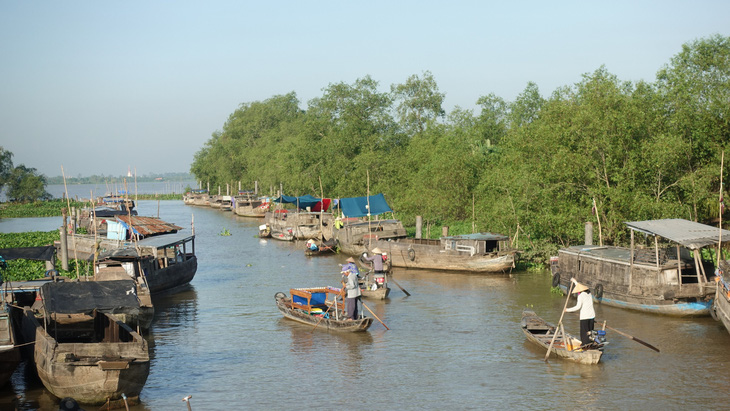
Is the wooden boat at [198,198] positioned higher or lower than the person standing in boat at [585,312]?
higher

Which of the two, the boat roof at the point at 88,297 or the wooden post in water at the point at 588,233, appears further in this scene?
the wooden post in water at the point at 588,233

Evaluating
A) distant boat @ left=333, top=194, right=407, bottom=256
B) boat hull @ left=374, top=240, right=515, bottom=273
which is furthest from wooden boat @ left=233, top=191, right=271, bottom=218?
boat hull @ left=374, top=240, right=515, bottom=273

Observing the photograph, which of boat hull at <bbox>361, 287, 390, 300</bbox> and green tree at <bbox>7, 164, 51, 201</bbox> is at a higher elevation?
green tree at <bbox>7, 164, 51, 201</bbox>

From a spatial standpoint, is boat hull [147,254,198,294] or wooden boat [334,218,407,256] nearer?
boat hull [147,254,198,294]

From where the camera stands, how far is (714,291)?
20.1 m

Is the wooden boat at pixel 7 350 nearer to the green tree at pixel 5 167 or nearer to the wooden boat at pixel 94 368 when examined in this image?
the wooden boat at pixel 94 368

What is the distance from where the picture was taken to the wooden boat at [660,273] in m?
20.2

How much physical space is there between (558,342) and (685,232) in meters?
6.48

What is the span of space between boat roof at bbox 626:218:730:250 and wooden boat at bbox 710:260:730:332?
86cm

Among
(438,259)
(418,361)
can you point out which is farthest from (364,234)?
(418,361)

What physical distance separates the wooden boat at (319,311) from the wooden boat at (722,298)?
9415 millimetres

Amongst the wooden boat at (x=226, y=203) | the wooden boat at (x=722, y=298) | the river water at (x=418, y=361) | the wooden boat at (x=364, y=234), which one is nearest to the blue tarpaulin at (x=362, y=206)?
the wooden boat at (x=364, y=234)

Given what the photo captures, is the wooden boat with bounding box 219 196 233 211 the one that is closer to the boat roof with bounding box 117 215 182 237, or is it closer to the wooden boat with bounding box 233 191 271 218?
the wooden boat with bounding box 233 191 271 218

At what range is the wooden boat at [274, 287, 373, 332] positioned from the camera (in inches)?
774
